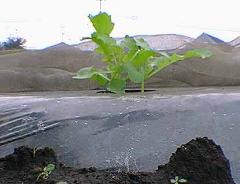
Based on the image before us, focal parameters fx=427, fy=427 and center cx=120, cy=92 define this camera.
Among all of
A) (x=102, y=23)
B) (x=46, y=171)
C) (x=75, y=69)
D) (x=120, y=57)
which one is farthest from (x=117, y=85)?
(x=75, y=69)

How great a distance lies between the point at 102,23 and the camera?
5.33ft

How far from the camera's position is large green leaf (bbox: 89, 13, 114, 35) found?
5.21ft

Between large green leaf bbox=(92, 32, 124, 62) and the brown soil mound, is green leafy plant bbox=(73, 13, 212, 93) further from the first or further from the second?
the brown soil mound

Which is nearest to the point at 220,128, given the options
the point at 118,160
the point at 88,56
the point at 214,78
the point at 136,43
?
the point at 118,160

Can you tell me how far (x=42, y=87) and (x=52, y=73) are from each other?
0.10m

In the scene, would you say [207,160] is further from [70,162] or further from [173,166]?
[70,162]

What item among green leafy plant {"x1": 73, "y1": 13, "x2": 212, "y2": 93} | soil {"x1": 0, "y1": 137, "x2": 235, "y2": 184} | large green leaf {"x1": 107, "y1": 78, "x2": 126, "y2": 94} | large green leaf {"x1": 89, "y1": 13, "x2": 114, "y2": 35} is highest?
large green leaf {"x1": 89, "y1": 13, "x2": 114, "y2": 35}

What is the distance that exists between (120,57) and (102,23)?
5.8 inches

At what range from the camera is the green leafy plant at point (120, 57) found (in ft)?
4.96

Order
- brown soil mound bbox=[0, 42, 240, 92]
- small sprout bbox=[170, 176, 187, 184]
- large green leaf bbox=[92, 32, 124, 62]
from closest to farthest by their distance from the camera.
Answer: small sprout bbox=[170, 176, 187, 184] < large green leaf bbox=[92, 32, 124, 62] < brown soil mound bbox=[0, 42, 240, 92]

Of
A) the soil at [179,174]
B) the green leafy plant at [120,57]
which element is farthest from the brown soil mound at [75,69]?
the soil at [179,174]

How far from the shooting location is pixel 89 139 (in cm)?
125

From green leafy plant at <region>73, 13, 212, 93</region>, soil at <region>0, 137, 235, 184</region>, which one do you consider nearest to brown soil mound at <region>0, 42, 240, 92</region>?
green leafy plant at <region>73, 13, 212, 93</region>

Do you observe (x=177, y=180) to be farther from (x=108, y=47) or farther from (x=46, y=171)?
(x=108, y=47)
